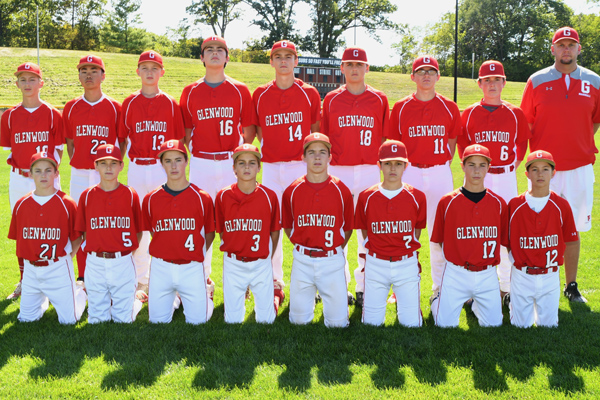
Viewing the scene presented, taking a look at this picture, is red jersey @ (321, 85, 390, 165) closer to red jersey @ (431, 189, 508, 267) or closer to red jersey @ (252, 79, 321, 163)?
red jersey @ (252, 79, 321, 163)

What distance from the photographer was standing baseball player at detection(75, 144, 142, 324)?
5070 millimetres

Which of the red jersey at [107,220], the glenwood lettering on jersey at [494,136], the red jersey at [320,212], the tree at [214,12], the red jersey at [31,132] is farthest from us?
the tree at [214,12]

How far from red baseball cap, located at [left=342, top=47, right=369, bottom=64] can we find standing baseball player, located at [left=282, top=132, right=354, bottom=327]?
4.25 feet

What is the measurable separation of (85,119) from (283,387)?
154 inches

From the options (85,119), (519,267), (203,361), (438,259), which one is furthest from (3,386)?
(519,267)

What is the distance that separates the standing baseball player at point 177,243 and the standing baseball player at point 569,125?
12.9 ft

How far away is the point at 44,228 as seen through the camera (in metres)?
5.09

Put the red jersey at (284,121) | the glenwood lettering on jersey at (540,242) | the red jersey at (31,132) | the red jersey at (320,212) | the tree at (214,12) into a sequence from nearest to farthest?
1. the glenwood lettering on jersey at (540,242)
2. the red jersey at (320,212)
3. the red jersey at (284,121)
4. the red jersey at (31,132)
5. the tree at (214,12)

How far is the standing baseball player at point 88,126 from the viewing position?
5883 mm

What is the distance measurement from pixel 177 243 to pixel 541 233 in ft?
11.5

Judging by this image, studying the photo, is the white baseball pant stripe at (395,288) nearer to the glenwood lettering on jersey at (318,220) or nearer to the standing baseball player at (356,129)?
the glenwood lettering on jersey at (318,220)

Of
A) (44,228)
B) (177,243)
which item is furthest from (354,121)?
(44,228)

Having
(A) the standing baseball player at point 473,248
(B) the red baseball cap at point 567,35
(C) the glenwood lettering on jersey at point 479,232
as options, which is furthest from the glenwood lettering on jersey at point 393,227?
(B) the red baseball cap at point 567,35

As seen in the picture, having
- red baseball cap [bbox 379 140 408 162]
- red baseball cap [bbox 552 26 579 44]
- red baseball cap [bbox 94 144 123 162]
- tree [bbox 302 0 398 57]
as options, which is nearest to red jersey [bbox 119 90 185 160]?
red baseball cap [bbox 94 144 123 162]
